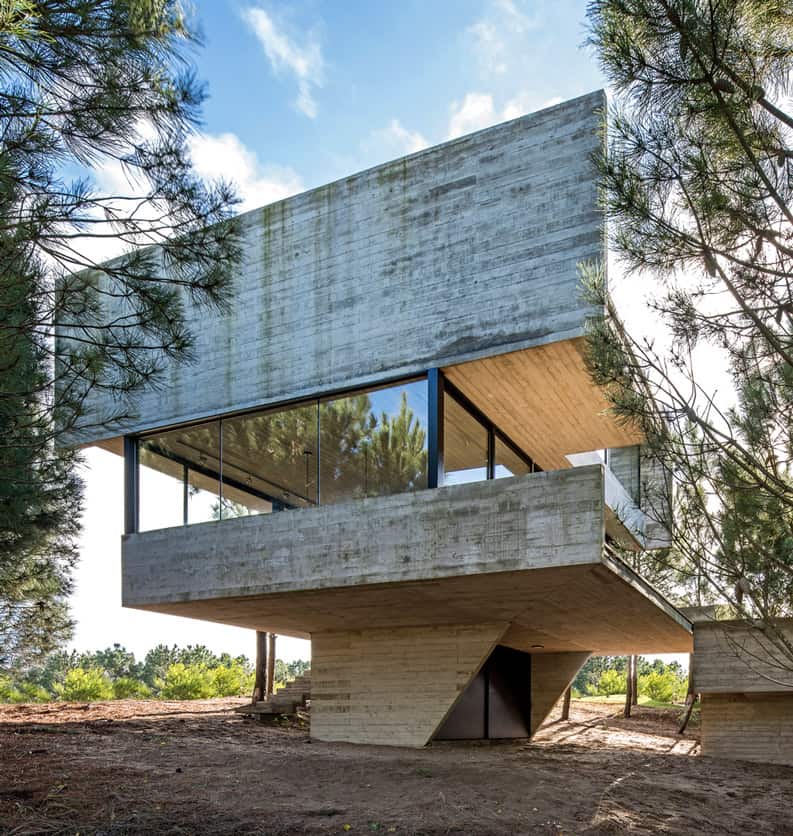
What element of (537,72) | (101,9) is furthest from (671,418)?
(101,9)

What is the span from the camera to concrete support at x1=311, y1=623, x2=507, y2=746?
12.4 metres

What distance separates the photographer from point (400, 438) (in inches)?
424

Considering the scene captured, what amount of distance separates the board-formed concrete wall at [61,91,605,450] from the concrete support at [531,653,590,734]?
948 cm

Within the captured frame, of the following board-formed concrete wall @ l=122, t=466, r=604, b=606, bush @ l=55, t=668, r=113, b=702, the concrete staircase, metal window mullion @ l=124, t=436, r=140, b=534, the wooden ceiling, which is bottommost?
bush @ l=55, t=668, r=113, b=702

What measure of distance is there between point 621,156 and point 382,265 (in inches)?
216

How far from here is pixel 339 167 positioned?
11.8 meters

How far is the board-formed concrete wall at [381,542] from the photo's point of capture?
9.37 m

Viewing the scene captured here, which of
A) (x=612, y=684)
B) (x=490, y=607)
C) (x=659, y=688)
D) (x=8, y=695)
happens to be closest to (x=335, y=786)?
(x=490, y=607)

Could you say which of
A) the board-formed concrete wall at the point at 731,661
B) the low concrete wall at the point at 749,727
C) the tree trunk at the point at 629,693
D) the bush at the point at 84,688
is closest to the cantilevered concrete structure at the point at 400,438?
the board-formed concrete wall at the point at 731,661

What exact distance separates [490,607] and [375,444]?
2.88 metres

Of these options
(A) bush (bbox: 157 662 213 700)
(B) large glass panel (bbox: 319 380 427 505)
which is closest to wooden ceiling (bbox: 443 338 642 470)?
(B) large glass panel (bbox: 319 380 427 505)

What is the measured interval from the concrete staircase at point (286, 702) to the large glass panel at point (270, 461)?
5508 millimetres

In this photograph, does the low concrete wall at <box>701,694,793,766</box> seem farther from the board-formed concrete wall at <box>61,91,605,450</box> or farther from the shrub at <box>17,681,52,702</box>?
the shrub at <box>17,681,52,702</box>

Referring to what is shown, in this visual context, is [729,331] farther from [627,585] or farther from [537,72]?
[627,585]
